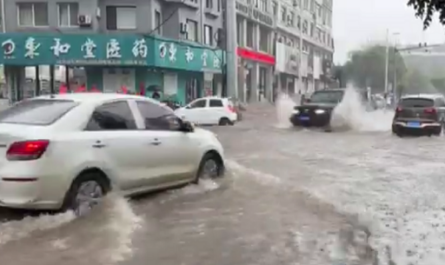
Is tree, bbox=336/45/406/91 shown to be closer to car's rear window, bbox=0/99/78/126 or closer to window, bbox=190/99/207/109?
window, bbox=190/99/207/109

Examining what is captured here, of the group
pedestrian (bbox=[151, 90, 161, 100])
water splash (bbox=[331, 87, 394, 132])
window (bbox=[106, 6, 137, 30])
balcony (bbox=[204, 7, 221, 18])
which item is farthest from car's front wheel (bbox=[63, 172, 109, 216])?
Result: balcony (bbox=[204, 7, 221, 18])

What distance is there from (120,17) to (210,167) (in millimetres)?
25544

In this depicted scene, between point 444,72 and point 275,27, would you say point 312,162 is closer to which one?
point 275,27

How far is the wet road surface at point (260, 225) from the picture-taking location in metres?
6.07

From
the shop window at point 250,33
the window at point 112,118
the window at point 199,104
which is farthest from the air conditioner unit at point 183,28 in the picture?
the window at point 112,118

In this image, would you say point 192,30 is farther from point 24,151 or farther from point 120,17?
point 24,151

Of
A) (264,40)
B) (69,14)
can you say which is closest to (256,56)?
(264,40)

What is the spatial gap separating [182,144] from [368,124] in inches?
741

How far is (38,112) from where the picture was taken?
742cm

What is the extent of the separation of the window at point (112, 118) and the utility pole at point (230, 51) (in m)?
30.9

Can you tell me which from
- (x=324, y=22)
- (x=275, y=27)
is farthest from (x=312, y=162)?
(x=324, y=22)

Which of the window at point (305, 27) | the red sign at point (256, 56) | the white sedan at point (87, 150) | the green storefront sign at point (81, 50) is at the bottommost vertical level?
the white sedan at point (87, 150)

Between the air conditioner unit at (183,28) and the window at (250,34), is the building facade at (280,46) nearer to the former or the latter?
the window at (250,34)

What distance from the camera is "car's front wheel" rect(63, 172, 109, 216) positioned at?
281 inches
